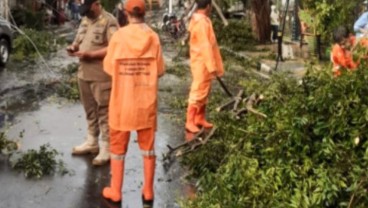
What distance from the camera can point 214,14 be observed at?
24781 mm

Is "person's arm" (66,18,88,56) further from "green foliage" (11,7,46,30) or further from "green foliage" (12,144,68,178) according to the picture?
"green foliage" (11,7,46,30)

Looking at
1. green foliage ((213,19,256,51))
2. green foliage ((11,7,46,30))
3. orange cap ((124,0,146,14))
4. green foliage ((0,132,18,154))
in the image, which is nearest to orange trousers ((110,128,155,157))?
orange cap ((124,0,146,14))

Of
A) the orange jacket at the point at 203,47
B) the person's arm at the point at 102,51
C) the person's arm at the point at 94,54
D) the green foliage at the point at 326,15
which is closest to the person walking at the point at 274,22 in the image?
the green foliage at the point at 326,15

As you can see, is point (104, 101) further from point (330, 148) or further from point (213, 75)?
point (330, 148)

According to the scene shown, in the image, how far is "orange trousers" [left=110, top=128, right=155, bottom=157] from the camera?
20.4 feet

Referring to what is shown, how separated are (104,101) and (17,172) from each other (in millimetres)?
1231

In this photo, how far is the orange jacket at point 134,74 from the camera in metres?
5.97

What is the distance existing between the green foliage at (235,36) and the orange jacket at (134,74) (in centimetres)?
1303

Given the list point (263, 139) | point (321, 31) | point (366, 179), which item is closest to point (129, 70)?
point (263, 139)

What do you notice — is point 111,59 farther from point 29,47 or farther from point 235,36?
point 235,36

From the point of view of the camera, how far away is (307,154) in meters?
4.96

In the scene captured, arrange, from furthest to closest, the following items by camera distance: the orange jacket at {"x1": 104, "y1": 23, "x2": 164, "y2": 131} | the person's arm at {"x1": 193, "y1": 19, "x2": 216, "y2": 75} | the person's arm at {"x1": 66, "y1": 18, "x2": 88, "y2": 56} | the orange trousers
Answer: the person's arm at {"x1": 193, "y1": 19, "x2": 216, "y2": 75}, the person's arm at {"x1": 66, "y1": 18, "x2": 88, "y2": 56}, the orange trousers, the orange jacket at {"x1": 104, "y1": 23, "x2": 164, "y2": 131}

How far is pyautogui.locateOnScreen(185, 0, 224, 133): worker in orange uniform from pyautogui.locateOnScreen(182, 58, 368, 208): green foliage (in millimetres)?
2847

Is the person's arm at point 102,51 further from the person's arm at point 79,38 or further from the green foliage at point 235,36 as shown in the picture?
the green foliage at point 235,36
